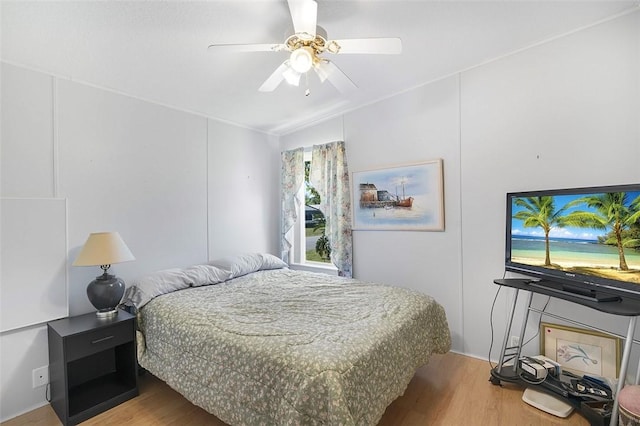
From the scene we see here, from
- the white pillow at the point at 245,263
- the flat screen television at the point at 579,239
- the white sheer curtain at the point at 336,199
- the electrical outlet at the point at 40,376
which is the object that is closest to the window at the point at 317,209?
the white sheer curtain at the point at 336,199

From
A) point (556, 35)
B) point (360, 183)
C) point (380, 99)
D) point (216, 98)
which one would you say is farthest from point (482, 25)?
point (216, 98)

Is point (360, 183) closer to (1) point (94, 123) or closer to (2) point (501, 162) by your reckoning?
(2) point (501, 162)

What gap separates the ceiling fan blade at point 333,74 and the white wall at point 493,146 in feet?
3.79

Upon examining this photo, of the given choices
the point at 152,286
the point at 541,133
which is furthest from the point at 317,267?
the point at 541,133

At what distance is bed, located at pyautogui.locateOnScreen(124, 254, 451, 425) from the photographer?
1.37 m

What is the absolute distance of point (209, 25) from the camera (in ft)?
6.19

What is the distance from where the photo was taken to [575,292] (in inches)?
73.6

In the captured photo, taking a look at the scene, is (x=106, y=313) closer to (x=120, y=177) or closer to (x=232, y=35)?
(x=120, y=177)

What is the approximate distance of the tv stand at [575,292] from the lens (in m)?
1.73

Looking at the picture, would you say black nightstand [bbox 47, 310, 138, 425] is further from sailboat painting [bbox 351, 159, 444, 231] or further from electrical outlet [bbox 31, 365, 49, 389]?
sailboat painting [bbox 351, 159, 444, 231]

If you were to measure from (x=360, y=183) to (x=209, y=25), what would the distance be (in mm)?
2137

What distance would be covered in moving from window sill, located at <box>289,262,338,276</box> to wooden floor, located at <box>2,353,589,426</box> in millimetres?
1705

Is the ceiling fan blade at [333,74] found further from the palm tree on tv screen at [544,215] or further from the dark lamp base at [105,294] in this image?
the dark lamp base at [105,294]

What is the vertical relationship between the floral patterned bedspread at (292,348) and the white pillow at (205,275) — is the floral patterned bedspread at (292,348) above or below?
below
